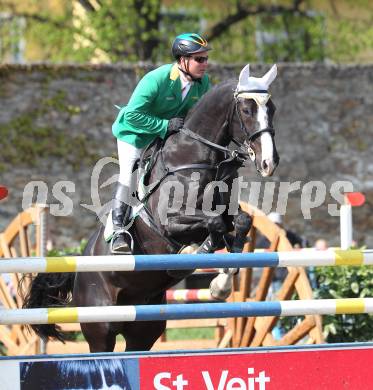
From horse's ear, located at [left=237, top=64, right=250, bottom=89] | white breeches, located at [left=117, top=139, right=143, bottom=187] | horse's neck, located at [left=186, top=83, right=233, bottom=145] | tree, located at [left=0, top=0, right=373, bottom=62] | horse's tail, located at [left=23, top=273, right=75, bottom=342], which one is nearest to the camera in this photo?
horse's ear, located at [left=237, top=64, right=250, bottom=89]

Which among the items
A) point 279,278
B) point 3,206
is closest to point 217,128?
point 279,278

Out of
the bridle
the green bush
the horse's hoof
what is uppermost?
the bridle

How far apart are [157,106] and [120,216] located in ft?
2.46

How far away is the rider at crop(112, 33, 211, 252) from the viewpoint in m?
6.21

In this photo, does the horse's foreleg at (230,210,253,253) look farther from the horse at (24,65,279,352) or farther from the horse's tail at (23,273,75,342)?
the horse's tail at (23,273,75,342)

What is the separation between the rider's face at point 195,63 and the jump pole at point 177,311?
6.50ft

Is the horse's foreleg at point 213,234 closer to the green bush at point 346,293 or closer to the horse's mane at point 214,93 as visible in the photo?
the horse's mane at point 214,93

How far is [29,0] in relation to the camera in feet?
58.7

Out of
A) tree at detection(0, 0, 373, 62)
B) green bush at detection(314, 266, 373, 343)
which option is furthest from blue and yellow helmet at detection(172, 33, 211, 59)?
tree at detection(0, 0, 373, 62)

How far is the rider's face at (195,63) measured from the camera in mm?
6195

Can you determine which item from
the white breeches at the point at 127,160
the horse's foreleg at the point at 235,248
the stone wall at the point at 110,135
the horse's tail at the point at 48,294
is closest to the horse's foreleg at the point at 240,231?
the horse's foreleg at the point at 235,248

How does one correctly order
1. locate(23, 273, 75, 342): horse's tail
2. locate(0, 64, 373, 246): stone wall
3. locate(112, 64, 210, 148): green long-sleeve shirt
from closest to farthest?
locate(112, 64, 210, 148): green long-sleeve shirt
locate(23, 273, 75, 342): horse's tail
locate(0, 64, 373, 246): stone wall

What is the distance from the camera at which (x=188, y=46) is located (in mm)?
6180

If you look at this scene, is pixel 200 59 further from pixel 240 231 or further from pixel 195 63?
pixel 240 231
